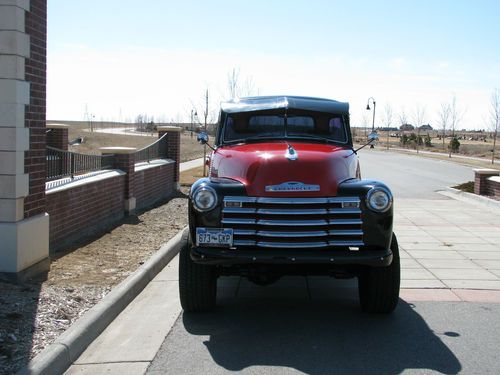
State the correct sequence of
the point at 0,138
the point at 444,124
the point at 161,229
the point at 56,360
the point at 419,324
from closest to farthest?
1. the point at 56,360
2. the point at 419,324
3. the point at 0,138
4. the point at 161,229
5. the point at 444,124

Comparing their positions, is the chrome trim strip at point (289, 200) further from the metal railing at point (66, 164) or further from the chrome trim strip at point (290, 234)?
the metal railing at point (66, 164)

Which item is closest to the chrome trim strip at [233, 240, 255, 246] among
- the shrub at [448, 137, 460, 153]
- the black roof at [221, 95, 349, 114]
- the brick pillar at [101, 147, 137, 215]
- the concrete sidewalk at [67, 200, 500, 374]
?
the concrete sidewalk at [67, 200, 500, 374]

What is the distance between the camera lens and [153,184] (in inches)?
559

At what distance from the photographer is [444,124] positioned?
62.8 m

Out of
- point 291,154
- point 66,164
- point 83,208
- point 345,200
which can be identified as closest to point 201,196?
point 291,154

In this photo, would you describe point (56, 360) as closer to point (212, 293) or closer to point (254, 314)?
point (212, 293)

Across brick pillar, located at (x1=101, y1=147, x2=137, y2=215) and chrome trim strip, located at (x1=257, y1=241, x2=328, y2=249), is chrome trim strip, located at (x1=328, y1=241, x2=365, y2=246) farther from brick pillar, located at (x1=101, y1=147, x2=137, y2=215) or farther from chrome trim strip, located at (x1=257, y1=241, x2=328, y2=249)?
brick pillar, located at (x1=101, y1=147, x2=137, y2=215)

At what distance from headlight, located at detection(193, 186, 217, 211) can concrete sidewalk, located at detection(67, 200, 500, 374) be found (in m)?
1.22

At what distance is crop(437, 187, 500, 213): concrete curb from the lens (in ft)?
48.1

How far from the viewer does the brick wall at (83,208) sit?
804 centimetres

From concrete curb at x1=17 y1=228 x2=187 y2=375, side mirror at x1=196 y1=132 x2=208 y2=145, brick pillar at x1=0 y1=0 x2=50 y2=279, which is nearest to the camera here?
concrete curb at x1=17 y1=228 x2=187 y2=375

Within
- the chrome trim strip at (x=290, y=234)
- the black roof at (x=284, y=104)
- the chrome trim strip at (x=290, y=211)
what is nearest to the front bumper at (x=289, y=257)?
the chrome trim strip at (x=290, y=234)

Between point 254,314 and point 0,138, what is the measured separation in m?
3.35

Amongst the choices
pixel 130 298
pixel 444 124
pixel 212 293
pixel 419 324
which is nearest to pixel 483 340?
pixel 419 324
